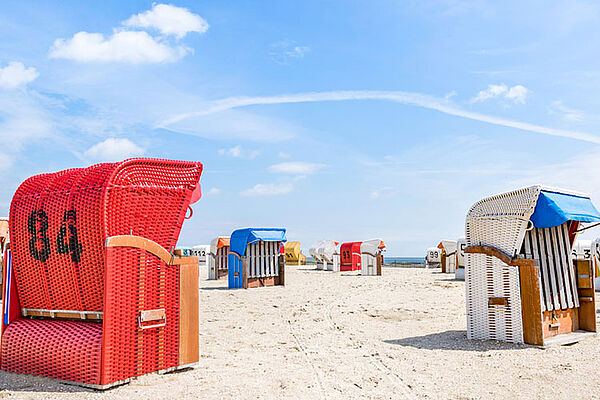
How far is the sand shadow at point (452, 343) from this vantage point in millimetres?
7234

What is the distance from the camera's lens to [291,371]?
601 centimetres

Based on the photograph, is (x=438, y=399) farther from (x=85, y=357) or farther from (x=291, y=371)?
(x=85, y=357)

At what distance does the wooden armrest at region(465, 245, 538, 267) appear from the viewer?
7199 mm

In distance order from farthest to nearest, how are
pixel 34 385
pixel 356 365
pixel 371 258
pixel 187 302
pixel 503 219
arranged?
1. pixel 371 258
2. pixel 503 219
3. pixel 356 365
4. pixel 187 302
5. pixel 34 385

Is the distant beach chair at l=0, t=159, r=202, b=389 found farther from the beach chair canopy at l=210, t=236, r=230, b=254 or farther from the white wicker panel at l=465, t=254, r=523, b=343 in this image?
the beach chair canopy at l=210, t=236, r=230, b=254

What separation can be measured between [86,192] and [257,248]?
1372 centimetres

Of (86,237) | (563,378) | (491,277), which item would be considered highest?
(86,237)

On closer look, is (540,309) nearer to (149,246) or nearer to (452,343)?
(452,343)

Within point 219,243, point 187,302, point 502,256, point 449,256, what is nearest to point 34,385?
point 187,302

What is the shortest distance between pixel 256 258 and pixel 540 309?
12.9 metres

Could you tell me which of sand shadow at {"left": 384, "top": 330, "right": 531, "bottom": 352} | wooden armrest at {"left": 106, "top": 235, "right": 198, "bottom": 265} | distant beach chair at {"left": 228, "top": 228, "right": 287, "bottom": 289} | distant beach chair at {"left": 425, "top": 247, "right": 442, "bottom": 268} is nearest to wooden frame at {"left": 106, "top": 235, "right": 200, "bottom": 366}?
wooden armrest at {"left": 106, "top": 235, "right": 198, "bottom": 265}

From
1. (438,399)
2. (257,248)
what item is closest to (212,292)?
(257,248)

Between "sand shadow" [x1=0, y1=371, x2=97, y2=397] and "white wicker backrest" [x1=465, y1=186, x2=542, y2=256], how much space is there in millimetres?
5894

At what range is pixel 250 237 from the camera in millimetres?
18500
